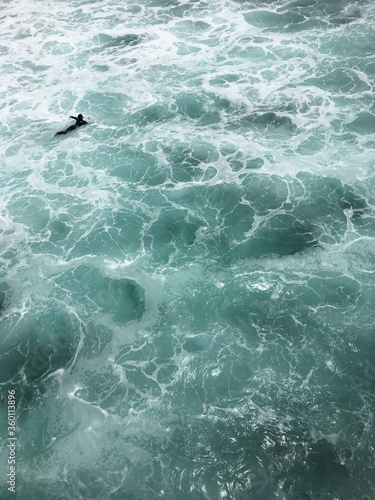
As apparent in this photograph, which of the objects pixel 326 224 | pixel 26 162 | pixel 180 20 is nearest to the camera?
pixel 326 224

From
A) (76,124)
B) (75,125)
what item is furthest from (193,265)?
(76,124)

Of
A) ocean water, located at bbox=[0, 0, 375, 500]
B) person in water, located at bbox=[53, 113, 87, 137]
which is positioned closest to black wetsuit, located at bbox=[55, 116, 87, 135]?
person in water, located at bbox=[53, 113, 87, 137]

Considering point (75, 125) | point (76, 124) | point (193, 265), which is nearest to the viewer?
point (193, 265)

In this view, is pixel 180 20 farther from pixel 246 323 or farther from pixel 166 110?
pixel 246 323

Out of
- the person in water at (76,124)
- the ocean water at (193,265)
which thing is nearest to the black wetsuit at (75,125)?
the person in water at (76,124)

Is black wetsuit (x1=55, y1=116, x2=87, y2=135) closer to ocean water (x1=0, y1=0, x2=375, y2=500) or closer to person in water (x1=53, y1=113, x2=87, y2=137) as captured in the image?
person in water (x1=53, y1=113, x2=87, y2=137)

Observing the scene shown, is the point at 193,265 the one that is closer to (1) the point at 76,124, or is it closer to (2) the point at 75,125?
(2) the point at 75,125

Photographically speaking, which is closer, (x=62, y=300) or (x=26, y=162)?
(x=62, y=300)

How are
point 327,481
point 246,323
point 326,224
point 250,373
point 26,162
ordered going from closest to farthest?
1. point 327,481
2. point 250,373
3. point 246,323
4. point 326,224
5. point 26,162

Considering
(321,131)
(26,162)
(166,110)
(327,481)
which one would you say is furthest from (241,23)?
(327,481)
